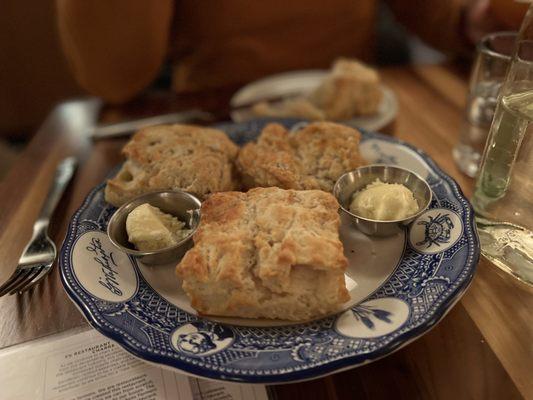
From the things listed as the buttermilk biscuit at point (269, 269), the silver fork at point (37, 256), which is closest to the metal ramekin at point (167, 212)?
the buttermilk biscuit at point (269, 269)

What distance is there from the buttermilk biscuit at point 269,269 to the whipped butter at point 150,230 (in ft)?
0.60

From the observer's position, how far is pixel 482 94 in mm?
1698

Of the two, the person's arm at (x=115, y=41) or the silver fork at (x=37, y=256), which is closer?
the silver fork at (x=37, y=256)

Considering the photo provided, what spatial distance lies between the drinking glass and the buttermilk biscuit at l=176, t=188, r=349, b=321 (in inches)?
22.7

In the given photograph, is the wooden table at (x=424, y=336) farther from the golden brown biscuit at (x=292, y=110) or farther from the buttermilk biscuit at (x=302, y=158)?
the buttermilk biscuit at (x=302, y=158)

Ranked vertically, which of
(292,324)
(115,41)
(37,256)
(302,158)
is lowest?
(37,256)

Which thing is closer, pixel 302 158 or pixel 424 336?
pixel 424 336

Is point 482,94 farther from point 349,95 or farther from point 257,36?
point 257,36

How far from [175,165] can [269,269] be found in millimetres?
584

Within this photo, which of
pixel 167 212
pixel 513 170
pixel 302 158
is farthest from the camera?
pixel 302 158

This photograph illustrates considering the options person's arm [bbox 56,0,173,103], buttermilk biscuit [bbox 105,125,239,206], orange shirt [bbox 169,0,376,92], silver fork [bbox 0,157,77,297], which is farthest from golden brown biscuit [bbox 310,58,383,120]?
silver fork [bbox 0,157,77,297]

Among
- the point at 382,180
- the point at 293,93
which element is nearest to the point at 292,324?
the point at 382,180

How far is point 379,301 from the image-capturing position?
43.7 inches

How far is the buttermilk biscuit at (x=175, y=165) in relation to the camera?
55.7 inches
